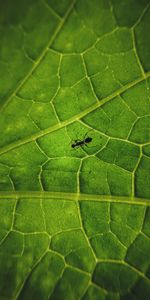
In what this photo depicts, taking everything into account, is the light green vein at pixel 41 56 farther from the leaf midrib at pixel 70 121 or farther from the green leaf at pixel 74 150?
the leaf midrib at pixel 70 121

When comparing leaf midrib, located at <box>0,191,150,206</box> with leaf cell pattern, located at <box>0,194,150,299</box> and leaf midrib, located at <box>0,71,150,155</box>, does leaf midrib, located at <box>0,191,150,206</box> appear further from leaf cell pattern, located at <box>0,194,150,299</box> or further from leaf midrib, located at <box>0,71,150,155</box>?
leaf midrib, located at <box>0,71,150,155</box>

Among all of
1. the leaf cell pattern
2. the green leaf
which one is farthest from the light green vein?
the leaf cell pattern

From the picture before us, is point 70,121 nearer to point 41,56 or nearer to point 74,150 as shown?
point 74,150

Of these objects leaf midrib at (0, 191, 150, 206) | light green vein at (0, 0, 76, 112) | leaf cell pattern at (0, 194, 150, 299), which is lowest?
leaf cell pattern at (0, 194, 150, 299)

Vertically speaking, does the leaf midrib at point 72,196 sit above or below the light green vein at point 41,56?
below

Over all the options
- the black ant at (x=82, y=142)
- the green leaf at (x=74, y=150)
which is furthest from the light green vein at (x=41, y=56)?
the black ant at (x=82, y=142)

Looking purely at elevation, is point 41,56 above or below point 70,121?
above

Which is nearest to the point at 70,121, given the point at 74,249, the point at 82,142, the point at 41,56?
the point at 82,142
